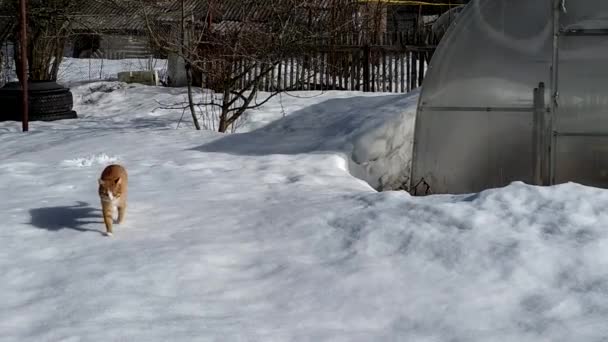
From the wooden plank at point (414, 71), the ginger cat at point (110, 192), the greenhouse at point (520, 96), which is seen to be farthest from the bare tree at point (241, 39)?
the ginger cat at point (110, 192)

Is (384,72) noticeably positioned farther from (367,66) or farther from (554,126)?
(554,126)

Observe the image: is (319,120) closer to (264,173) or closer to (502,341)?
(264,173)

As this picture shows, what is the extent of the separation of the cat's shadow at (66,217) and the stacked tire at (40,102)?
8.43m

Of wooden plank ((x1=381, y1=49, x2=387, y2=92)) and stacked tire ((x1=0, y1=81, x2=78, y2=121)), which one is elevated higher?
wooden plank ((x1=381, y1=49, x2=387, y2=92))

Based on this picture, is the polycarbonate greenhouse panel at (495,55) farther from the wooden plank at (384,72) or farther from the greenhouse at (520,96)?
the wooden plank at (384,72)

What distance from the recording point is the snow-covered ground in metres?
4.30

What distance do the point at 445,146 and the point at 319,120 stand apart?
460 centimetres

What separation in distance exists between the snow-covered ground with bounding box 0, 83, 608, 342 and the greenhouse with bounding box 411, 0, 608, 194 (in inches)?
44.9

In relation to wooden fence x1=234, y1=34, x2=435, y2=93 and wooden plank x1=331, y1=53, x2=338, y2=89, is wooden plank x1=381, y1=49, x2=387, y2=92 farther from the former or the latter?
wooden plank x1=331, y1=53, x2=338, y2=89

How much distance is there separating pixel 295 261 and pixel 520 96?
3.27 metres

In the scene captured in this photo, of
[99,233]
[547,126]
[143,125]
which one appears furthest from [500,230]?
[143,125]

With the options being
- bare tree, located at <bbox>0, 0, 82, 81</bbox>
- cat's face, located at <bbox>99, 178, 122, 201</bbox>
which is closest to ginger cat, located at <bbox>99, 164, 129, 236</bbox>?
cat's face, located at <bbox>99, 178, 122, 201</bbox>

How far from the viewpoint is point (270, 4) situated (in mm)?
12078

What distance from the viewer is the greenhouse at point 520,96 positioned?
7320 millimetres
